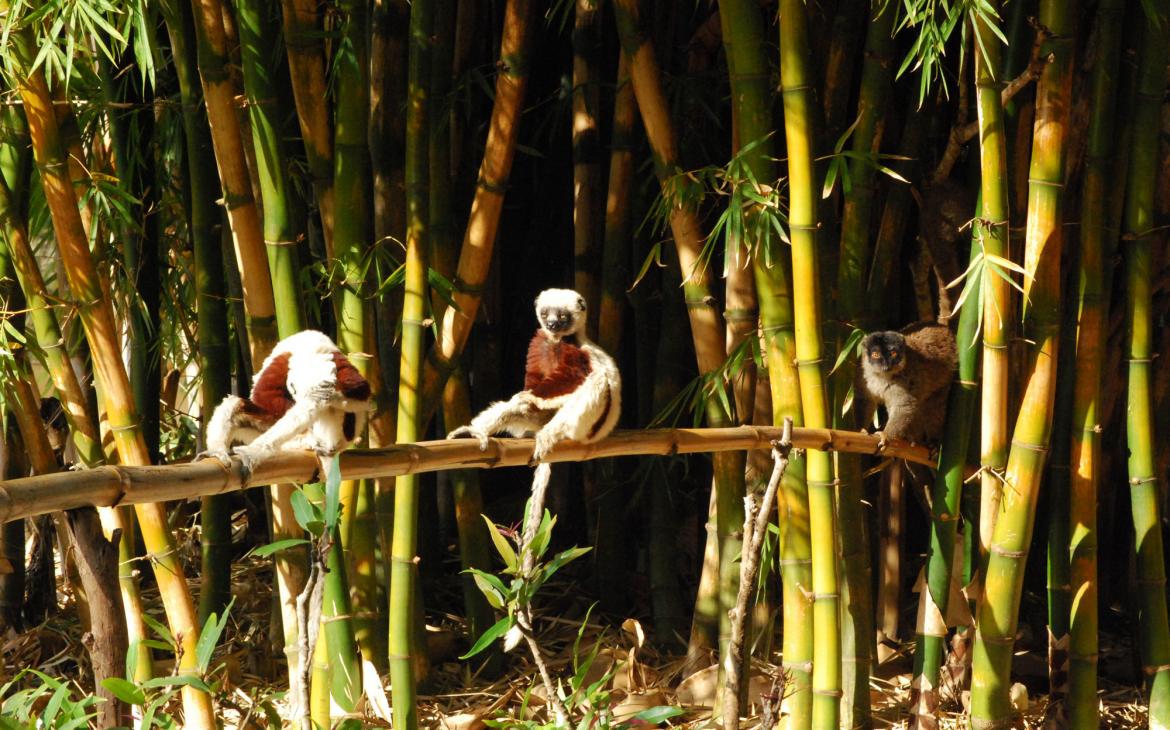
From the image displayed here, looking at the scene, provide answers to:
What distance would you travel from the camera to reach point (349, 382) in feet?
8.28

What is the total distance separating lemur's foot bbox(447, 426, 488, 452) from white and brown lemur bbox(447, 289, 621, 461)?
1 centimetres

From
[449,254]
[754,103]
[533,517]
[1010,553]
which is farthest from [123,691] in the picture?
[1010,553]

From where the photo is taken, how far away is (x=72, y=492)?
5.62 feet

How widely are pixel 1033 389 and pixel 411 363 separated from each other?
160 cm

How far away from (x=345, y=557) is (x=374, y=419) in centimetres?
41

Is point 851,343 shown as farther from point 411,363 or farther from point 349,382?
point 349,382

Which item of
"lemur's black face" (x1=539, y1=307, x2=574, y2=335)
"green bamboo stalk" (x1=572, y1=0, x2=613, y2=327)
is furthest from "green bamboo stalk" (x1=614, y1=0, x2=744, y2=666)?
"lemur's black face" (x1=539, y1=307, x2=574, y2=335)

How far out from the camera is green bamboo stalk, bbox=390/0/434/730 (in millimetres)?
3025

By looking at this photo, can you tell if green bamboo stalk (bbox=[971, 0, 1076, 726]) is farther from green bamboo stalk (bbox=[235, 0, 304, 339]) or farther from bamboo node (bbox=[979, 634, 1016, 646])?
green bamboo stalk (bbox=[235, 0, 304, 339])

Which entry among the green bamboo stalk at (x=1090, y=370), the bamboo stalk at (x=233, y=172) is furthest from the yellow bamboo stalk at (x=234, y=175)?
the green bamboo stalk at (x=1090, y=370)

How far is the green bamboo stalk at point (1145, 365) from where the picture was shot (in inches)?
122

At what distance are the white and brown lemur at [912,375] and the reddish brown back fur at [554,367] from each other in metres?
0.98

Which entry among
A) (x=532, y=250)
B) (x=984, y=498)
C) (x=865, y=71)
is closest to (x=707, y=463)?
(x=532, y=250)

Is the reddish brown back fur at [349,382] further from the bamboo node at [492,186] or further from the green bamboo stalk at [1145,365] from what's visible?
the green bamboo stalk at [1145,365]
